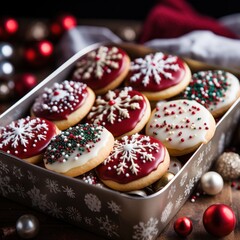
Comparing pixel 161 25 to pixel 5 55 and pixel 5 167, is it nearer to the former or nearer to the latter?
pixel 5 55

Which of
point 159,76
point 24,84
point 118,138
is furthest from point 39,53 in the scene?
point 118,138

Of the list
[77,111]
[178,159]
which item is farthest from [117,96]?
[178,159]

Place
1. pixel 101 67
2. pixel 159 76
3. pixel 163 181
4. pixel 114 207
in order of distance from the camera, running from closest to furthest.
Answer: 1. pixel 114 207
2. pixel 163 181
3. pixel 159 76
4. pixel 101 67

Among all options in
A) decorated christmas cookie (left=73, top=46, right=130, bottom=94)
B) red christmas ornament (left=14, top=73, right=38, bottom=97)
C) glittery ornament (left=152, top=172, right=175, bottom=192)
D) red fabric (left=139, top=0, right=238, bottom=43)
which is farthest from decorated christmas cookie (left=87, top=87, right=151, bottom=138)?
red fabric (left=139, top=0, right=238, bottom=43)

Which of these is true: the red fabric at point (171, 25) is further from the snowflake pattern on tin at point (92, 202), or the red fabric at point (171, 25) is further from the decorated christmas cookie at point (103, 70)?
Result: the snowflake pattern on tin at point (92, 202)

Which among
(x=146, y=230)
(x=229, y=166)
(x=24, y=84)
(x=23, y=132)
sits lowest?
(x=229, y=166)

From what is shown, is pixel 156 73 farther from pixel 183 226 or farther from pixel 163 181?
pixel 183 226
